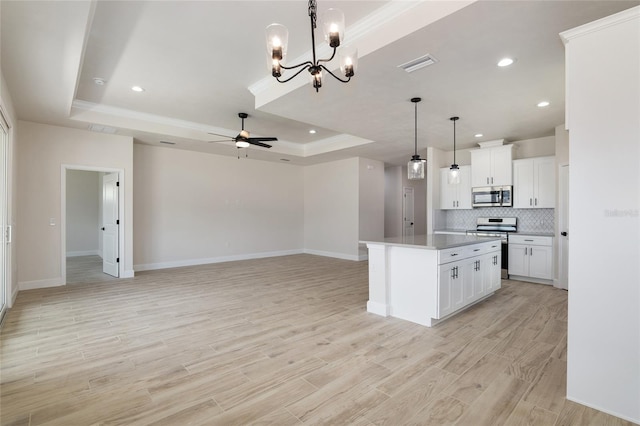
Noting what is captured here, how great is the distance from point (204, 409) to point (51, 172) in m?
5.69

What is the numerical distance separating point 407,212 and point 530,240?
4.79 meters

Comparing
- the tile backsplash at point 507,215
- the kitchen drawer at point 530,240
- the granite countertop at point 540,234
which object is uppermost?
the tile backsplash at point 507,215

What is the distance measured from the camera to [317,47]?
3279 millimetres

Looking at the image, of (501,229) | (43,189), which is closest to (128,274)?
(43,189)

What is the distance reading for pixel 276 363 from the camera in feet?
8.85

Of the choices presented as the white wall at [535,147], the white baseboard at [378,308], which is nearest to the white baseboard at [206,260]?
the white baseboard at [378,308]

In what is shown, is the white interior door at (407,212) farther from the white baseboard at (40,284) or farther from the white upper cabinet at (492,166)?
the white baseboard at (40,284)

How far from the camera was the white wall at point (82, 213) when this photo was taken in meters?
9.47

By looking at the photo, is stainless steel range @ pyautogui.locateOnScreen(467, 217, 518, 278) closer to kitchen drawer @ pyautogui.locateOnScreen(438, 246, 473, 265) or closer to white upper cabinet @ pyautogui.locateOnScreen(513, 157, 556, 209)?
white upper cabinet @ pyautogui.locateOnScreen(513, 157, 556, 209)

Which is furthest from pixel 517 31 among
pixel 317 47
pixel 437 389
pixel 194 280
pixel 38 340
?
pixel 194 280

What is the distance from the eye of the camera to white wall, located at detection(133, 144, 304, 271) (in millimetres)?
7141

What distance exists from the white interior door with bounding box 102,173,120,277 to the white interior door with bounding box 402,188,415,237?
809cm

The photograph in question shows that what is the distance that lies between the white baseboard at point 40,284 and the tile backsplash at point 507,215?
8.11m

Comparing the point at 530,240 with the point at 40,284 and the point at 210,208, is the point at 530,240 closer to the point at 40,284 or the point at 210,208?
the point at 210,208
